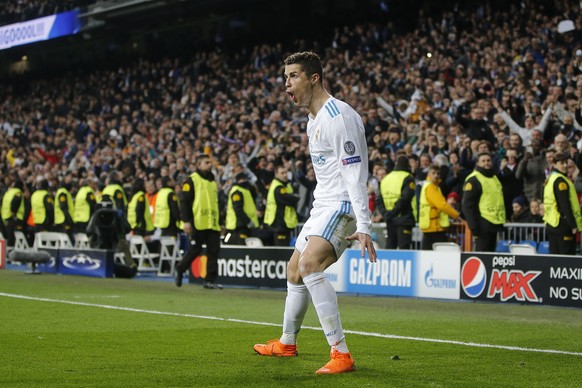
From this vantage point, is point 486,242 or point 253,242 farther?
point 253,242

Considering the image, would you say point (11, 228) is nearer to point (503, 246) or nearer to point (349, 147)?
point (503, 246)

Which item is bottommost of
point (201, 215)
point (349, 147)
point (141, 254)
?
point (141, 254)

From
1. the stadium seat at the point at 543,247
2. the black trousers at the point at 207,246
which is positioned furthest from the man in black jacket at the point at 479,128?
the black trousers at the point at 207,246

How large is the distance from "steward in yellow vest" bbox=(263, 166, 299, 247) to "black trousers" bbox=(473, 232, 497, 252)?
409 cm

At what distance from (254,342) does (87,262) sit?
1278 cm

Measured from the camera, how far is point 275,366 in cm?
739

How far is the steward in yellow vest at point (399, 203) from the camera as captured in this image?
659 inches

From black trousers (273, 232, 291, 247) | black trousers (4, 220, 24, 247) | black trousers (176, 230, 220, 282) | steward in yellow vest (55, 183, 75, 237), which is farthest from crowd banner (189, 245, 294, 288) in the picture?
black trousers (4, 220, 24, 247)

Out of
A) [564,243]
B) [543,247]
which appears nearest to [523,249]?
[564,243]

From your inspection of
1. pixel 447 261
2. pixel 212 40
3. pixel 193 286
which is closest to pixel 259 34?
pixel 212 40

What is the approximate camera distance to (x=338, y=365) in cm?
699

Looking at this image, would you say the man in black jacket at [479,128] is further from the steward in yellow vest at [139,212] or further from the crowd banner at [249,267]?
the steward in yellow vest at [139,212]

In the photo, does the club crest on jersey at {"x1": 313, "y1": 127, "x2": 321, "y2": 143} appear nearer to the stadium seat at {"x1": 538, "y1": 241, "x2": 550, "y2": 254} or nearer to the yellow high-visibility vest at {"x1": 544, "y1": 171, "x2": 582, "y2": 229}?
the yellow high-visibility vest at {"x1": 544, "y1": 171, "x2": 582, "y2": 229}

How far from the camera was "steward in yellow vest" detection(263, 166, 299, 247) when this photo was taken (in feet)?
61.4
